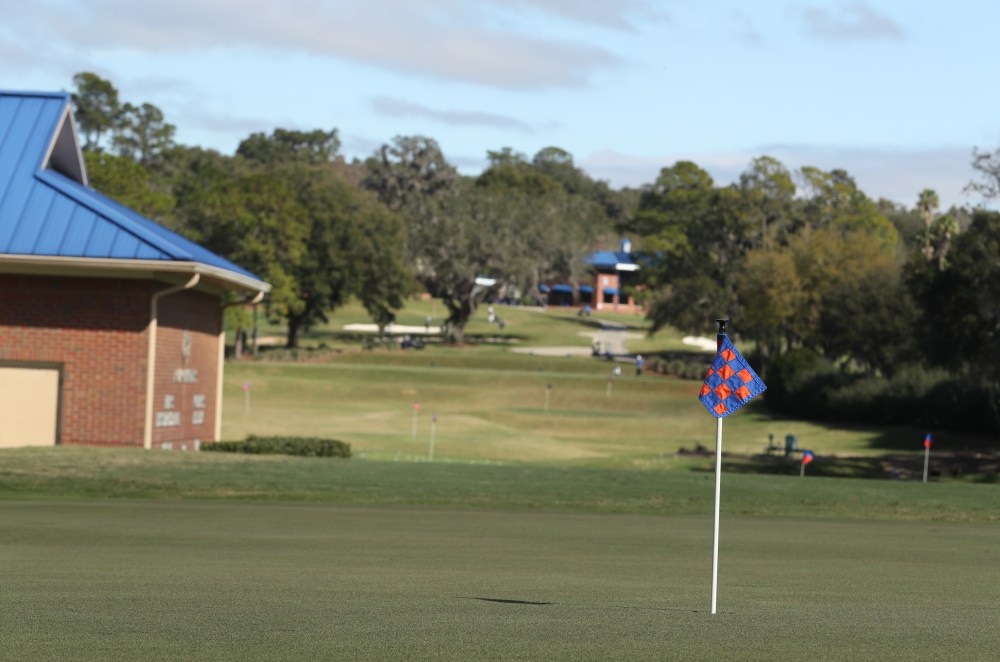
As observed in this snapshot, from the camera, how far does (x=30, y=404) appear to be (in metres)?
27.4

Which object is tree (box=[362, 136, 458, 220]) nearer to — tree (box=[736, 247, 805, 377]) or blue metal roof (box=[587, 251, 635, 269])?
blue metal roof (box=[587, 251, 635, 269])

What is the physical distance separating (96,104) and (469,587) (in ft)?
415

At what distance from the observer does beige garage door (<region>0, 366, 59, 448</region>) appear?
27375 mm

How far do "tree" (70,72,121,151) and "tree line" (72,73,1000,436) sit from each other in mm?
11658

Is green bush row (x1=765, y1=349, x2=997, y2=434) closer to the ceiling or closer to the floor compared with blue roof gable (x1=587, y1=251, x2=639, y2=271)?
closer to the floor

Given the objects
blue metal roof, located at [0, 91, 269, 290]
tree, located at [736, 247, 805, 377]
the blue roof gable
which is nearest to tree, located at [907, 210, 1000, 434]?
tree, located at [736, 247, 805, 377]

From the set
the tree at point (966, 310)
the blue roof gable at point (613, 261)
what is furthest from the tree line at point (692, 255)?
the blue roof gable at point (613, 261)

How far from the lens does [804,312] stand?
77.5m

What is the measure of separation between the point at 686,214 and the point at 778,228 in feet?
50.0

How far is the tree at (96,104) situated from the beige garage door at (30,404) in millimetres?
105007

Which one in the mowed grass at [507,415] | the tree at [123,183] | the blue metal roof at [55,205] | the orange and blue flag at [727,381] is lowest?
the mowed grass at [507,415]

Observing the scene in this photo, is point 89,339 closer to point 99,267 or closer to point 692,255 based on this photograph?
point 99,267

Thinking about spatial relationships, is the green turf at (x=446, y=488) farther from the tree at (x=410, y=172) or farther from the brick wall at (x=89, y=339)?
the tree at (x=410, y=172)

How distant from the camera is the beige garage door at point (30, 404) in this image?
27.4 m
